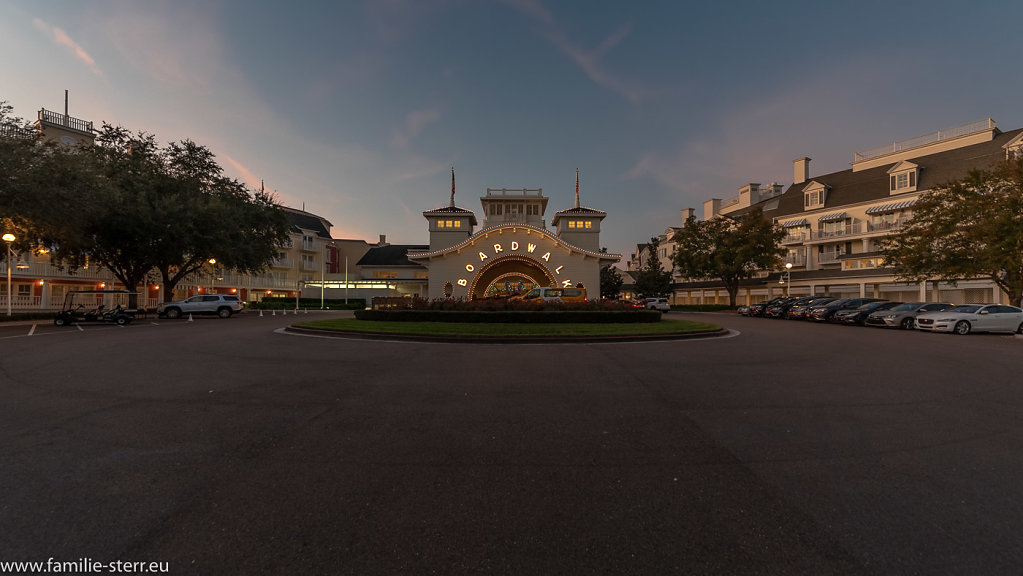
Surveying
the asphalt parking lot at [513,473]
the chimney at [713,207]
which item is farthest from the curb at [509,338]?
the chimney at [713,207]

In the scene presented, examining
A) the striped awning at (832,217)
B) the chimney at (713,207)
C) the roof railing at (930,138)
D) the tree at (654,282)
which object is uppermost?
the roof railing at (930,138)

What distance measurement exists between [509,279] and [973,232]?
→ 34.9 meters

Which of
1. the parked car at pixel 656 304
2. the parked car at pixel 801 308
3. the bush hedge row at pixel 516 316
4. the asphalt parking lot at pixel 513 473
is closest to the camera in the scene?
the asphalt parking lot at pixel 513 473

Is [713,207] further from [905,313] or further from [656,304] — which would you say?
[905,313]

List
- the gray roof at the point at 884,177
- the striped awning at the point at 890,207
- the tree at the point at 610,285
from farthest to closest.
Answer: the tree at the point at 610,285
the striped awning at the point at 890,207
the gray roof at the point at 884,177

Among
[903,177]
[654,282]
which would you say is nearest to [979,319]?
[903,177]

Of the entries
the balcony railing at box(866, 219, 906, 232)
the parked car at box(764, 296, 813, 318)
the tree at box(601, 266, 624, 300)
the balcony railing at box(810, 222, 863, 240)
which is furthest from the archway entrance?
the balcony railing at box(866, 219, 906, 232)

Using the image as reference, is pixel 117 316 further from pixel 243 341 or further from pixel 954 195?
pixel 954 195

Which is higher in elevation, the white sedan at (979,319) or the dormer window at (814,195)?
the dormer window at (814,195)

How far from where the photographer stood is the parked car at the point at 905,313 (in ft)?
71.4

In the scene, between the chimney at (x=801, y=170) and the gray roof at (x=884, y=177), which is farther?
the chimney at (x=801, y=170)

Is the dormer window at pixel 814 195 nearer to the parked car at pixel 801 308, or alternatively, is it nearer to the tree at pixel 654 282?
the tree at pixel 654 282

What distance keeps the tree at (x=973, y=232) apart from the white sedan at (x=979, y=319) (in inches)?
205

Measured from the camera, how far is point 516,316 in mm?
19844
